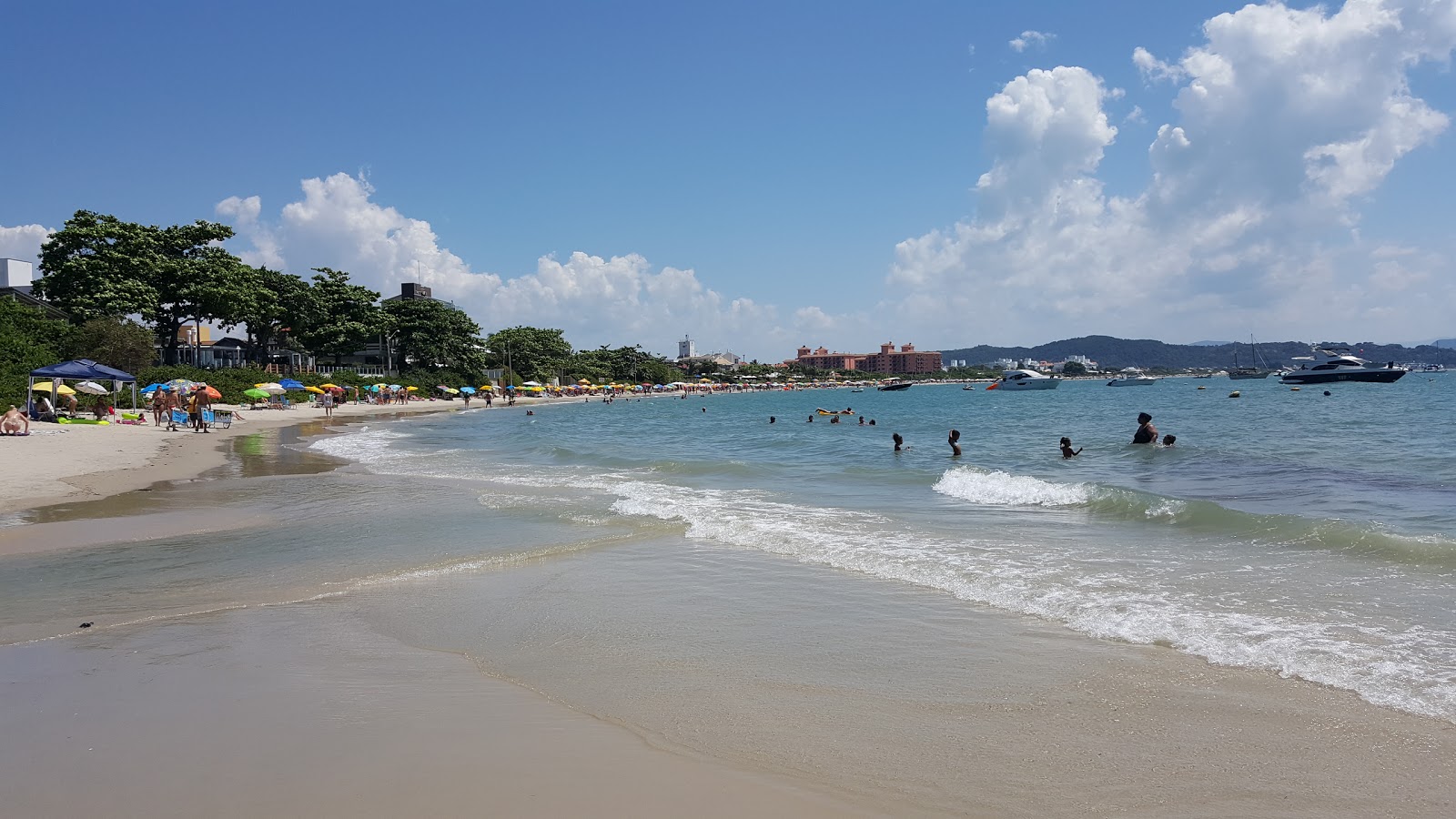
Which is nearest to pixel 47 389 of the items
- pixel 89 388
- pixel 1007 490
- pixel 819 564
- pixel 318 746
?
pixel 89 388

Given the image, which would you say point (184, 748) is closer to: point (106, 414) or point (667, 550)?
point (667, 550)

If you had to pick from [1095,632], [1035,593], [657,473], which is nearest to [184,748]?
[1095,632]

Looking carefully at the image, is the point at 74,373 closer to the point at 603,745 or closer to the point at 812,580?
the point at 812,580

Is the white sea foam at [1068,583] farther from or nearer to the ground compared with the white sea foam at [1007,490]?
farther from the ground

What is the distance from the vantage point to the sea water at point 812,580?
527 cm

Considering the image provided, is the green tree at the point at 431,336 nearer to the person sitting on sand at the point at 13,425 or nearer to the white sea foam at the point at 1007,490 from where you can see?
Answer: the person sitting on sand at the point at 13,425

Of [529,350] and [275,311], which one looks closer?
[275,311]

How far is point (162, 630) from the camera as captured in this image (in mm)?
6383

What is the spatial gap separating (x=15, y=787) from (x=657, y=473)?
16380 millimetres

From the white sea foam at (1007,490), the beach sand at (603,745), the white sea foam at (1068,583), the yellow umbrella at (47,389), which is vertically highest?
the yellow umbrella at (47,389)

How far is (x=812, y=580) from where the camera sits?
8.25 meters

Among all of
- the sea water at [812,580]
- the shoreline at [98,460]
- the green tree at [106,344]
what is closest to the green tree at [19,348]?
the shoreline at [98,460]

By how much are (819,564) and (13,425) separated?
26.1 metres

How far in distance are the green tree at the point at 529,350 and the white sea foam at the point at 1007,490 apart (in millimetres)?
93178
